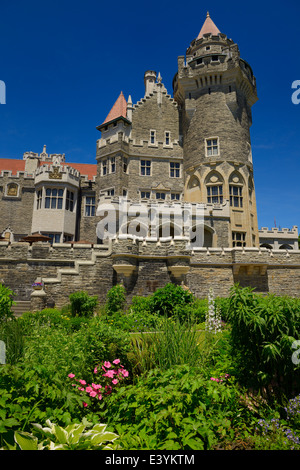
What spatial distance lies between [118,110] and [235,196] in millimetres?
16243

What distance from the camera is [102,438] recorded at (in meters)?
3.56

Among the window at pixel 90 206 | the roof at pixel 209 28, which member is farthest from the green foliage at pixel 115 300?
the roof at pixel 209 28

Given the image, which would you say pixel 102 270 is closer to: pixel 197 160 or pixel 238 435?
pixel 238 435

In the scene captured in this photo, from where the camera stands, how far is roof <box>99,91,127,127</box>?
33.9 m

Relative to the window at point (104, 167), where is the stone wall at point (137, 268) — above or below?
below

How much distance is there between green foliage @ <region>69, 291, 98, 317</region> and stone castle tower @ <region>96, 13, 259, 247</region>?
48.4ft

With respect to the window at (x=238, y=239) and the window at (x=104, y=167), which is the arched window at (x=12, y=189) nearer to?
the window at (x=104, y=167)

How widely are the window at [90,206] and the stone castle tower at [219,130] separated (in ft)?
31.5

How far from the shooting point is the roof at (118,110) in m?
33.9

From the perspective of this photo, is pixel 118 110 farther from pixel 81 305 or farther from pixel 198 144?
pixel 81 305

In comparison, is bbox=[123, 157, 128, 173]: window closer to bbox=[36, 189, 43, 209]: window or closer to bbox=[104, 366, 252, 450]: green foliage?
bbox=[36, 189, 43, 209]: window

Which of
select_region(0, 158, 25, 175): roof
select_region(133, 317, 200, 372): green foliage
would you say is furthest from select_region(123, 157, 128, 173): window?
select_region(133, 317, 200, 372): green foliage

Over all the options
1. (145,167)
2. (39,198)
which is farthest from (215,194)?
(39,198)
